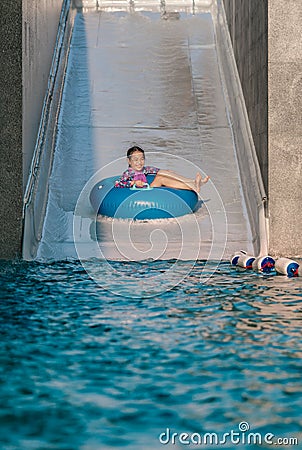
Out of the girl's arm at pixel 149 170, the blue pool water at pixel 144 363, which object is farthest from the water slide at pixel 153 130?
the blue pool water at pixel 144 363

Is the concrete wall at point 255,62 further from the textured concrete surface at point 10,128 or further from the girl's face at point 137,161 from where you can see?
the textured concrete surface at point 10,128

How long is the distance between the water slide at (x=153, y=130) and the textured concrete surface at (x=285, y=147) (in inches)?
7.1

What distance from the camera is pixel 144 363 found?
119 inches

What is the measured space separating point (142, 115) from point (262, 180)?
2.98m

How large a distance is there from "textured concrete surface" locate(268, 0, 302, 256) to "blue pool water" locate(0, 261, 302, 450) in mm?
1368

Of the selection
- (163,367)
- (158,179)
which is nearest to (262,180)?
(158,179)

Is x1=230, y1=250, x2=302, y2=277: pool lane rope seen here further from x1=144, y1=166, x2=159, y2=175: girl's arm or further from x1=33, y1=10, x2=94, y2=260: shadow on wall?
x1=144, y1=166, x2=159, y2=175: girl's arm

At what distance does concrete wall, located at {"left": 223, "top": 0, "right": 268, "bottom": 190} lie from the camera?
21.2ft

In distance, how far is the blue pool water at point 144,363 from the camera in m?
2.32

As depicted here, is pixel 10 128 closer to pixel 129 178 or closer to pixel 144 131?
pixel 129 178

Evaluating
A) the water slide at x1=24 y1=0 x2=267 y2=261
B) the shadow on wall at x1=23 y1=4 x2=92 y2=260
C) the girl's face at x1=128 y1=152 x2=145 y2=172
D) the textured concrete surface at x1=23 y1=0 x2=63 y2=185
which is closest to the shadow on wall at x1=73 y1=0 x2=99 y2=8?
the water slide at x1=24 y1=0 x2=267 y2=261

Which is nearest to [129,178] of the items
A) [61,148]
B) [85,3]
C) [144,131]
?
[61,148]

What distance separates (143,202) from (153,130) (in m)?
2.08

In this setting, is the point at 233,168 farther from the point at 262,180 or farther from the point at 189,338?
the point at 189,338
